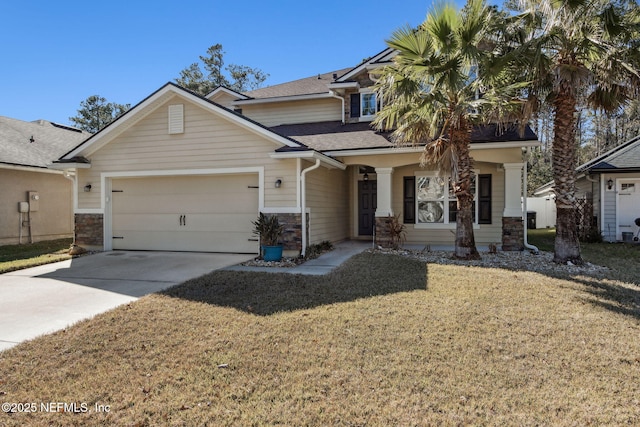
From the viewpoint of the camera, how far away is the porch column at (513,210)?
10.6 meters

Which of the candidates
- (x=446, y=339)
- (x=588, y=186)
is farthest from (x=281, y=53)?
(x=446, y=339)

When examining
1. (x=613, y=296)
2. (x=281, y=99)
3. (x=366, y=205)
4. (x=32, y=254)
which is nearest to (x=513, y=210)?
(x=613, y=296)

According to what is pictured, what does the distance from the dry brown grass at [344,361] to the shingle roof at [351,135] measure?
211 inches

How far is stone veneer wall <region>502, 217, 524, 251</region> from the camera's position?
10.7 m

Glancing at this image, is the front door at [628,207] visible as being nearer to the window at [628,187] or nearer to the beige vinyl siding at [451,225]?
the window at [628,187]

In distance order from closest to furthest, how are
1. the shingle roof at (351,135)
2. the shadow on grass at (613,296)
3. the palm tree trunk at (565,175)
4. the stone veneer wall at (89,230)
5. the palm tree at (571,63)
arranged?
the shadow on grass at (613,296), the palm tree at (571,63), the palm tree trunk at (565,175), the shingle roof at (351,135), the stone veneer wall at (89,230)

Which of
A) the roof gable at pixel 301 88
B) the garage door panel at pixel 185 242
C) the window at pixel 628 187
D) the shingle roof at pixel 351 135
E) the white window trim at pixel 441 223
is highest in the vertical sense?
the roof gable at pixel 301 88

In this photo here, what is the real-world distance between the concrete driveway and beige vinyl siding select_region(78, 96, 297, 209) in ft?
7.44

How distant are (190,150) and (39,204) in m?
7.64

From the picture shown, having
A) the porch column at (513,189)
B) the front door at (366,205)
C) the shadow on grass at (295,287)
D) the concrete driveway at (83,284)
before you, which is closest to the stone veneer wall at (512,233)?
the porch column at (513,189)

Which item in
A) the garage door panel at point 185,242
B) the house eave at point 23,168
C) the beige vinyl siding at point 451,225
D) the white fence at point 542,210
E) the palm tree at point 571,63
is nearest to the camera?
the palm tree at point 571,63

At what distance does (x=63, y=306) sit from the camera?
5.72m

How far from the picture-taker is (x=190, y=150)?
10.4 metres

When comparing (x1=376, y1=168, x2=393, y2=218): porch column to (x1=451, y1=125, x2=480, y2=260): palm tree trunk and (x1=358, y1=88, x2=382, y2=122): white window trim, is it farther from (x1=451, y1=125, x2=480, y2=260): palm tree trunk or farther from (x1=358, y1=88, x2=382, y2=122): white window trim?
(x1=358, y1=88, x2=382, y2=122): white window trim
